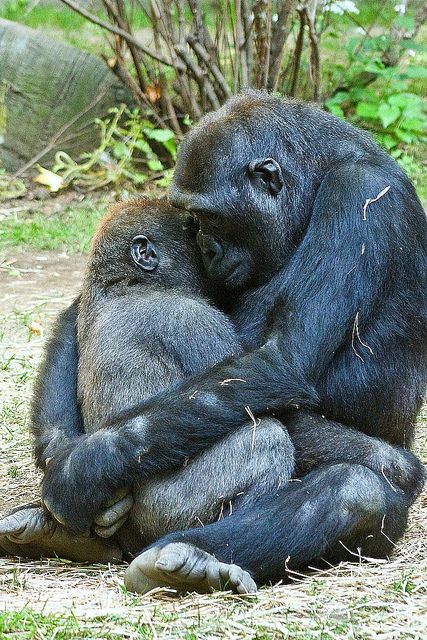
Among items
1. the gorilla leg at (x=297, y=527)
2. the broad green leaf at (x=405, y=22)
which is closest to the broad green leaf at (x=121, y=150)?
the broad green leaf at (x=405, y=22)

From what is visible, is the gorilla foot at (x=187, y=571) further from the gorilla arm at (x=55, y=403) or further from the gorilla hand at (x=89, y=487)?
the gorilla arm at (x=55, y=403)

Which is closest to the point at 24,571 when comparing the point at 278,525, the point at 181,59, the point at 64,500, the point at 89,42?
Answer: the point at 64,500

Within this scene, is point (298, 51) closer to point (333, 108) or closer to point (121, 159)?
point (333, 108)

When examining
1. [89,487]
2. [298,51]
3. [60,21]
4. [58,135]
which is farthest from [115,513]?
[60,21]

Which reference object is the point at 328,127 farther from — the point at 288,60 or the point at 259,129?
the point at 288,60

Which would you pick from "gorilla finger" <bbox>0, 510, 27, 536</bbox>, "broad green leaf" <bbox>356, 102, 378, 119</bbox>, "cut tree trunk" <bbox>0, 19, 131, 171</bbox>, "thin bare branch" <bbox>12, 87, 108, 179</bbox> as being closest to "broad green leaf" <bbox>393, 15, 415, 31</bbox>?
"broad green leaf" <bbox>356, 102, 378, 119</bbox>

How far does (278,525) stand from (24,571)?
975 mm

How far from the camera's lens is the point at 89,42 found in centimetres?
1164

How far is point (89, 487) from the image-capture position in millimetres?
3438

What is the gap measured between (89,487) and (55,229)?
5144 mm

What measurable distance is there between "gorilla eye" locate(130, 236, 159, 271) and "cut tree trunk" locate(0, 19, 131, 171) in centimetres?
603

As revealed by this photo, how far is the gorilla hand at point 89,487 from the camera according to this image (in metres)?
3.43

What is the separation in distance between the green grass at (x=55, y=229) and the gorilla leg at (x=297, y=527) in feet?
15.7

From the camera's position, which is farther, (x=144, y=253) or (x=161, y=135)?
(x=161, y=135)
